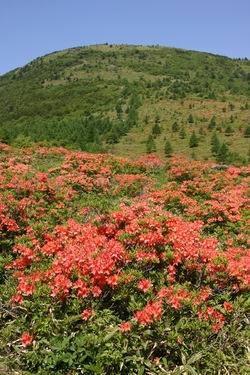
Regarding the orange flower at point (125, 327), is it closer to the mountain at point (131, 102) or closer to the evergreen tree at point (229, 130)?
the mountain at point (131, 102)

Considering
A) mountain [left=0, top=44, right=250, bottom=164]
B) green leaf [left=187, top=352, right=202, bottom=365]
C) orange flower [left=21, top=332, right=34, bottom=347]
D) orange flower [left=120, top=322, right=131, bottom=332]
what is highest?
mountain [left=0, top=44, right=250, bottom=164]

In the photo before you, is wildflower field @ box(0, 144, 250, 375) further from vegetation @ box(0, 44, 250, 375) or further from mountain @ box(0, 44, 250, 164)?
mountain @ box(0, 44, 250, 164)

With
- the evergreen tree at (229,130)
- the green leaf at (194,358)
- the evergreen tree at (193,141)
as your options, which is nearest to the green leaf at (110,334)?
the green leaf at (194,358)

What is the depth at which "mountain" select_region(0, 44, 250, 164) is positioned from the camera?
145 ft

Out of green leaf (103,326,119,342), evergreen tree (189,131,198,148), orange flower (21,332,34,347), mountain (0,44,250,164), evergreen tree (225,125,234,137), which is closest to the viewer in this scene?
green leaf (103,326,119,342)

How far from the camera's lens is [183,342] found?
12.4 feet

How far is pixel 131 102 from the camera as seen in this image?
85.8 meters

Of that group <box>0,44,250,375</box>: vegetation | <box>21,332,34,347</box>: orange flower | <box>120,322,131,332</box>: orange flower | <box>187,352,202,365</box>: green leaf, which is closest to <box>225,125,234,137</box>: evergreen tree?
<box>0,44,250,375</box>: vegetation

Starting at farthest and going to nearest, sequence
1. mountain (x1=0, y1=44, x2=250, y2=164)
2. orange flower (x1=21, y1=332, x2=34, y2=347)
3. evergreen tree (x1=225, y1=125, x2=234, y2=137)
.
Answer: evergreen tree (x1=225, y1=125, x2=234, y2=137), mountain (x1=0, y1=44, x2=250, y2=164), orange flower (x1=21, y1=332, x2=34, y2=347)

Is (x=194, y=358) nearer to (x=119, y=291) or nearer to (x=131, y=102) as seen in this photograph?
(x=119, y=291)

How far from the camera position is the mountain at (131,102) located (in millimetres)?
44125

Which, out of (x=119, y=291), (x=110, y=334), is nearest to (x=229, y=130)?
(x=119, y=291)

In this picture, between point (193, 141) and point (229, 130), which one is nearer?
point (193, 141)

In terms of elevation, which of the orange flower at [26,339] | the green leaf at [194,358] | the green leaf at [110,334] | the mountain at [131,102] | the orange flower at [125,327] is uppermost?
the mountain at [131,102]
